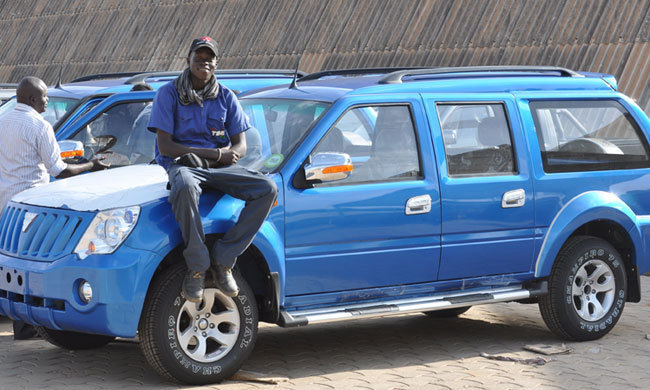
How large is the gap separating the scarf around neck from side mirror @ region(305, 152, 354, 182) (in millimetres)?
774

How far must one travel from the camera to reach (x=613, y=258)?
841 centimetres

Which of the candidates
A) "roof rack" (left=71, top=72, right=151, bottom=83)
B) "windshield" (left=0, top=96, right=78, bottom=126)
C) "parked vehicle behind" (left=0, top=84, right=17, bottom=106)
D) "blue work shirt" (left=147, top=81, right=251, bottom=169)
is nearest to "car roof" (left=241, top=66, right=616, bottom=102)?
"blue work shirt" (left=147, top=81, right=251, bottom=169)

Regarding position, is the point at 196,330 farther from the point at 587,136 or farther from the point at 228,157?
the point at 587,136

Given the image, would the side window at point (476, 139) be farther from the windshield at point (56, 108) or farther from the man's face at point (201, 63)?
the windshield at point (56, 108)

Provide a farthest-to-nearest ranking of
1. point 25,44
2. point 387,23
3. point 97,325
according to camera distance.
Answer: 1. point 25,44
2. point 387,23
3. point 97,325

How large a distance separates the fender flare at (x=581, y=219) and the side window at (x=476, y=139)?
0.54m

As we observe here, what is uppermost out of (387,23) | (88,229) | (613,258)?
(387,23)

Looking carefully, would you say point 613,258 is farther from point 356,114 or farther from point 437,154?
point 356,114

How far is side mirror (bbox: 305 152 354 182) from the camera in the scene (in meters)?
6.98

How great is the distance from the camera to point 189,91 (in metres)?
7.05

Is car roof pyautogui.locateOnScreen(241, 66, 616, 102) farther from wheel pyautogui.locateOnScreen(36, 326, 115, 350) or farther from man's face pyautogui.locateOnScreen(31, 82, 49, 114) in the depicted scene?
wheel pyautogui.locateOnScreen(36, 326, 115, 350)

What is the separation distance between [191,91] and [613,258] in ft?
11.3

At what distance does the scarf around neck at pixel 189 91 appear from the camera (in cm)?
706

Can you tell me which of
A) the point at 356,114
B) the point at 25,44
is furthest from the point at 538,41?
the point at 25,44
